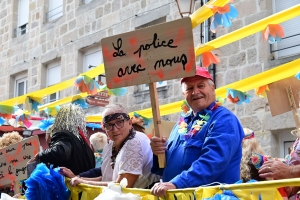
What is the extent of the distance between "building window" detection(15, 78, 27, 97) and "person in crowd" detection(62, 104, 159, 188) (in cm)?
1044

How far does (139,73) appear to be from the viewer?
3365mm

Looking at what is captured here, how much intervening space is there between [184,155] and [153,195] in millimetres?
352

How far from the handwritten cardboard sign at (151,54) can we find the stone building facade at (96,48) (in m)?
4.37

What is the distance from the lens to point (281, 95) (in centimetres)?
502

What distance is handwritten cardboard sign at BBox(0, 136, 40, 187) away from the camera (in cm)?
557

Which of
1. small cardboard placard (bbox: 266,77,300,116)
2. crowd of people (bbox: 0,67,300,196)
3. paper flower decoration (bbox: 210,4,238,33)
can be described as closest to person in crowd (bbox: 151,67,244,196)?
crowd of people (bbox: 0,67,300,196)

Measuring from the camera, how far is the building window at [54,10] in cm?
1320

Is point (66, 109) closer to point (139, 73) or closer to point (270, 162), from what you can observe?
point (139, 73)

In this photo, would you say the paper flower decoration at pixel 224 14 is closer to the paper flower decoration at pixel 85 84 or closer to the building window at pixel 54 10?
the paper flower decoration at pixel 85 84

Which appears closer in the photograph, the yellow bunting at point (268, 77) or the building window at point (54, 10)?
the yellow bunting at point (268, 77)

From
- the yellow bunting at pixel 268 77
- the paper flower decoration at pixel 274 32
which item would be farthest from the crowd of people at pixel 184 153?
the paper flower decoration at pixel 274 32

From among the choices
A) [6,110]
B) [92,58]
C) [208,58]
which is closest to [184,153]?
[208,58]

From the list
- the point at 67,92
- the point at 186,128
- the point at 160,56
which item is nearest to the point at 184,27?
the point at 160,56

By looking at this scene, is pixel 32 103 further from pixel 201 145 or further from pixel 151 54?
pixel 201 145
